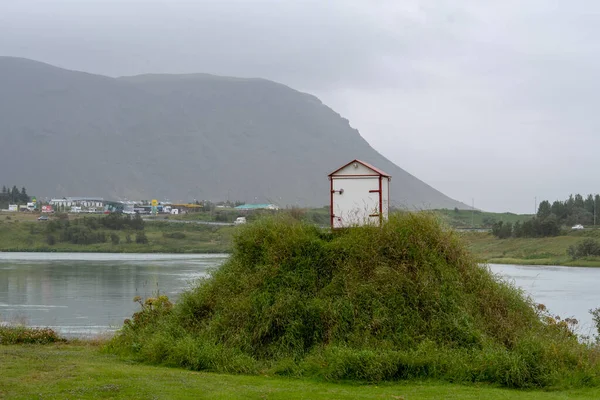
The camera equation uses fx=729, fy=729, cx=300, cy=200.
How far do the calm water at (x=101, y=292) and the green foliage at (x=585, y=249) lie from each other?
8.21m

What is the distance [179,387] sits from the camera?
906cm

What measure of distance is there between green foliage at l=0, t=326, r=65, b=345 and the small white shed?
600 centimetres

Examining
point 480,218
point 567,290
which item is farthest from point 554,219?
point 567,290

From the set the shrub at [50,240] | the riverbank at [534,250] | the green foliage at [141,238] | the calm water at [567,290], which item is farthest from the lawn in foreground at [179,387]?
the shrub at [50,240]

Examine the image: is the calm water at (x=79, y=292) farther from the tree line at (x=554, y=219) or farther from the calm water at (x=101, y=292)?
the tree line at (x=554, y=219)

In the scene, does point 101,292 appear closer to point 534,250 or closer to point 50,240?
point 534,250

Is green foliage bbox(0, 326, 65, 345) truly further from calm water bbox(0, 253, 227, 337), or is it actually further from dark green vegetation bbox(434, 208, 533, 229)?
dark green vegetation bbox(434, 208, 533, 229)

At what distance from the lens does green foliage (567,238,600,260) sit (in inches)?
2729

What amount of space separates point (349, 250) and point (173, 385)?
4.26 m

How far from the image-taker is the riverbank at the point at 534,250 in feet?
224

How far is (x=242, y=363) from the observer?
11.0 metres

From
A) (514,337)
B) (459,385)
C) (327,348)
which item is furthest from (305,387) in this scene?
(514,337)

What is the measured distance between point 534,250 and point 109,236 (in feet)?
172

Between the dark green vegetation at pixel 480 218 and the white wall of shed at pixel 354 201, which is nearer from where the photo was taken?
the white wall of shed at pixel 354 201
